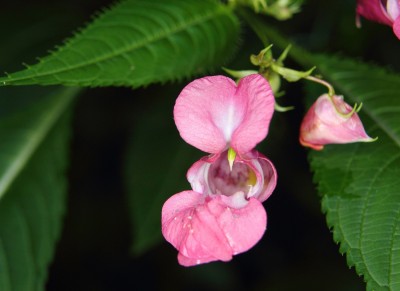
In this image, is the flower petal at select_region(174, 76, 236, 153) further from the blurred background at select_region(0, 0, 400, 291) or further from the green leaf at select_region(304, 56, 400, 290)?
the blurred background at select_region(0, 0, 400, 291)

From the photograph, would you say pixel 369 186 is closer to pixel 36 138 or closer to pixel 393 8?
pixel 393 8

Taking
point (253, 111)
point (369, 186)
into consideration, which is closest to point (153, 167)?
point (369, 186)

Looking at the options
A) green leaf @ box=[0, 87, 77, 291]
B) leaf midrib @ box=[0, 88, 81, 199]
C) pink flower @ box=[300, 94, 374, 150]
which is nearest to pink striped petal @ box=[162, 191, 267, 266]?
pink flower @ box=[300, 94, 374, 150]

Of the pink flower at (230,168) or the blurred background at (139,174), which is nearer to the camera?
the pink flower at (230,168)

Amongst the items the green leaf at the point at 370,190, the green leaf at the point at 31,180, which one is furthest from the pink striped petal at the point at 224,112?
the green leaf at the point at 31,180

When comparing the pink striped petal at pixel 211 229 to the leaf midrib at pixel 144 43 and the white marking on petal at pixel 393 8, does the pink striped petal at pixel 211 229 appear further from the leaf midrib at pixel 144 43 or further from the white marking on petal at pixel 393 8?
the white marking on petal at pixel 393 8

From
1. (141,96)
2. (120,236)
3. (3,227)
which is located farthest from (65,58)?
(120,236)
